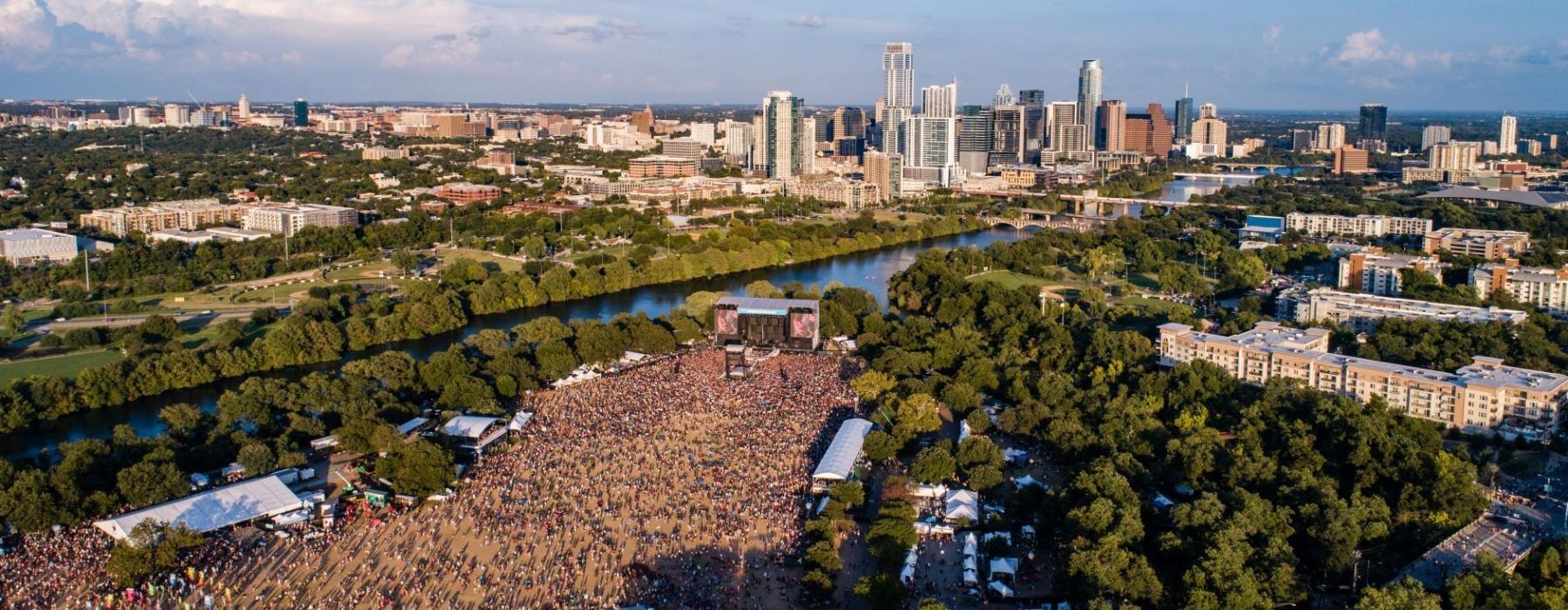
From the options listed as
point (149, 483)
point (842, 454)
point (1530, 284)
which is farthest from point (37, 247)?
point (1530, 284)

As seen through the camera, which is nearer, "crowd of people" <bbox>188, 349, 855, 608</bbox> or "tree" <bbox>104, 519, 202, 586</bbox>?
"tree" <bbox>104, 519, 202, 586</bbox>

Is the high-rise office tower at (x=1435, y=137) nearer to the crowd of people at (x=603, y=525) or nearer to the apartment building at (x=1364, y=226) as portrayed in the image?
the apartment building at (x=1364, y=226)

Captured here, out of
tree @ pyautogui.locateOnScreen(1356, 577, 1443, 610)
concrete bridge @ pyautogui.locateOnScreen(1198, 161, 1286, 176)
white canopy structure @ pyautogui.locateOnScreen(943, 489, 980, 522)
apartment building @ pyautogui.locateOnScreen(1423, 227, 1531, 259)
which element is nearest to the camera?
tree @ pyautogui.locateOnScreen(1356, 577, 1443, 610)

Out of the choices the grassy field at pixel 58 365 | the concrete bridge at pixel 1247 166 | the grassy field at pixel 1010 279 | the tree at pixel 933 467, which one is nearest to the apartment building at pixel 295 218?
the grassy field at pixel 58 365

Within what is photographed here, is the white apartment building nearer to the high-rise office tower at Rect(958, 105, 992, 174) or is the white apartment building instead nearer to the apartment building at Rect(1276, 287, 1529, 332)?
the apartment building at Rect(1276, 287, 1529, 332)

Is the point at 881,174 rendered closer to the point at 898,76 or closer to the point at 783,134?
the point at 783,134

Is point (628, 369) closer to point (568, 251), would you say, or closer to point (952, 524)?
point (952, 524)

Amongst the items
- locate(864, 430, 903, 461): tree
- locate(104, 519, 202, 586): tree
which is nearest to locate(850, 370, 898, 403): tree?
locate(864, 430, 903, 461): tree

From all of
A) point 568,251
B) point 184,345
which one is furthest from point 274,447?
point 568,251
